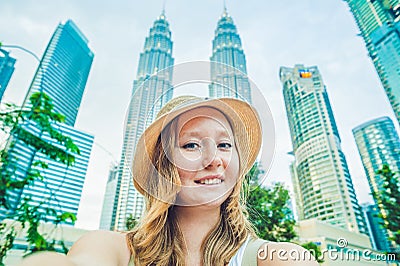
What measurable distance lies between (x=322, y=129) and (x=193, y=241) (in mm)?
47925

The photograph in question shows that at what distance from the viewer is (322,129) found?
139ft

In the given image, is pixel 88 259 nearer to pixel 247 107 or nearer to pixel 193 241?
pixel 193 241

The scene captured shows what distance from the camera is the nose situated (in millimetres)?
692

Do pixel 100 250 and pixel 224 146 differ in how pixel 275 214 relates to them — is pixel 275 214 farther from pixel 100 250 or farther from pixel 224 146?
pixel 100 250

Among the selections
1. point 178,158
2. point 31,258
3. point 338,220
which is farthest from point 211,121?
point 338,220

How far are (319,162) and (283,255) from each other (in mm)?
48403

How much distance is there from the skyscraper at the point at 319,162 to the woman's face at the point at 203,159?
42.7 m

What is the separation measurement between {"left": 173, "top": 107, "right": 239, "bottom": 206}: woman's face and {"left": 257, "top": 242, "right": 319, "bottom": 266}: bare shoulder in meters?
0.20

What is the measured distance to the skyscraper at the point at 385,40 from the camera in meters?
28.9

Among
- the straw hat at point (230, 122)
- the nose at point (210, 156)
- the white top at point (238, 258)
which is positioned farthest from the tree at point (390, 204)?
the nose at point (210, 156)

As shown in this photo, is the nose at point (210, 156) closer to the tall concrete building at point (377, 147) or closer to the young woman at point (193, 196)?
the young woman at point (193, 196)

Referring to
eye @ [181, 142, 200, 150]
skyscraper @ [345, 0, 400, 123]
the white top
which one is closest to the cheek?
eye @ [181, 142, 200, 150]

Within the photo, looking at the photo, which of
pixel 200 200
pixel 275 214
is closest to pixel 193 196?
pixel 200 200

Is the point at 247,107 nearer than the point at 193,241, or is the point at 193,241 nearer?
the point at 193,241
